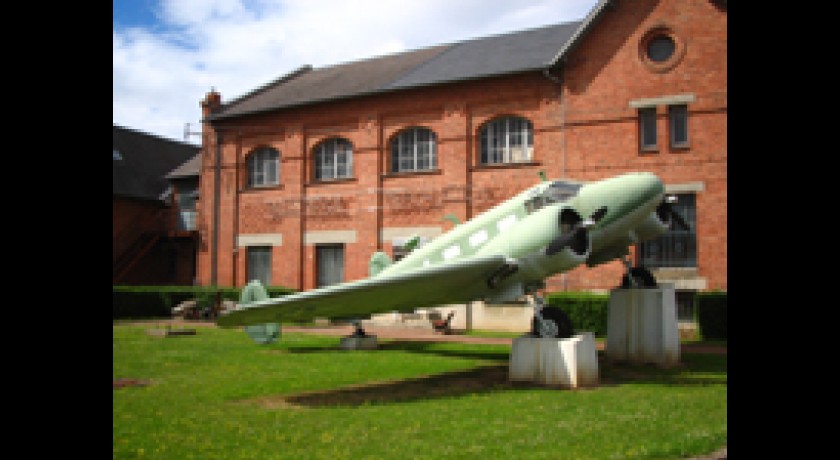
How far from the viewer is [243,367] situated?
12.1m

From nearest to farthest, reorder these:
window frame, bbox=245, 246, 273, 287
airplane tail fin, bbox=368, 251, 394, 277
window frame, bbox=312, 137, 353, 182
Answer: airplane tail fin, bbox=368, 251, 394, 277 < window frame, bbox=312, 137, 353, 182 < window frame, bbox=245, 246, 273, 287

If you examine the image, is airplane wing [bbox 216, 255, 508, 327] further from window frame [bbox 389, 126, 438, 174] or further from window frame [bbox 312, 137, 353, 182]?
window frame [bbox 312, 137, 353, 182]

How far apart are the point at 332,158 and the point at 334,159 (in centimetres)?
12

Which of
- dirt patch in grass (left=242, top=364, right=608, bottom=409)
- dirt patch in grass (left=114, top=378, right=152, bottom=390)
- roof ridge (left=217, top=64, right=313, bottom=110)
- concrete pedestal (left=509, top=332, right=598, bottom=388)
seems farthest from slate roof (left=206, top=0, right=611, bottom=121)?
dirt patch in grass (left=114, top=378, right=152, bottom=390)

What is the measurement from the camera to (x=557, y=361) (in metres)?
9.53

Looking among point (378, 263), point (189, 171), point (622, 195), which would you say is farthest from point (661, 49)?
point (189, 171)

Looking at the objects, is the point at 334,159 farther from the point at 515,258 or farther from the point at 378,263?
the point at 515,258

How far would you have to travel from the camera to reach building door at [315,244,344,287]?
26.1 m

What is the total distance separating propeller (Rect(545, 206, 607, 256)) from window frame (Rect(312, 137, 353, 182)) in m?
→ 16.9

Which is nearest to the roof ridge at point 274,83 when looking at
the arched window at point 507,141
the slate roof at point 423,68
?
the slate roof at point 423,68

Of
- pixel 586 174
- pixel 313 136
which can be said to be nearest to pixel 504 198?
pixel 586 174
